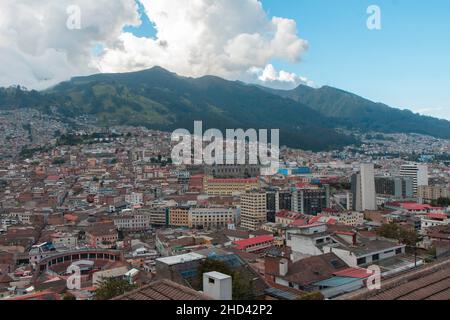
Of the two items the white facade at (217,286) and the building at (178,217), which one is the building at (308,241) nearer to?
the white facade at (217,286)

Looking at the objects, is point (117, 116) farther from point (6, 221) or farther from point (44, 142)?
point (6, 221)

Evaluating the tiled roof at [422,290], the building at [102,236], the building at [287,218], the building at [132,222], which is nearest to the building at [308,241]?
the building at [287,218]

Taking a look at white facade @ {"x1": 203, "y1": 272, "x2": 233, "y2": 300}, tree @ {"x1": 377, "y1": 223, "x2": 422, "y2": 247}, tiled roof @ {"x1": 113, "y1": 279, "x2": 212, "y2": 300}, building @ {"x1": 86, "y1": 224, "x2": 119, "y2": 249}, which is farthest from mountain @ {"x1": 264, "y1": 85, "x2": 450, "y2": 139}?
tiled roof @ {"x1": 113, "y1": 279, "x2": 212, "y2": 300}

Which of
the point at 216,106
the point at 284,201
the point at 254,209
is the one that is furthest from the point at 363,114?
the point at 254,209

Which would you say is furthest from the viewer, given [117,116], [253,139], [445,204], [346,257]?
[117,116]

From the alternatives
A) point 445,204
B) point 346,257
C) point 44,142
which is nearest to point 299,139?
point 44,142

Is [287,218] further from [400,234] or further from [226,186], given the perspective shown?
[226,186]

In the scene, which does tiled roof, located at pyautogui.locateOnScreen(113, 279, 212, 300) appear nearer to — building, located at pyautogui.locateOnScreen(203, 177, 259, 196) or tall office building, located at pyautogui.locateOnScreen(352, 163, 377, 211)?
tall office building, located at pyautogui.locateOnScreen(352, 163, 377, 211)
